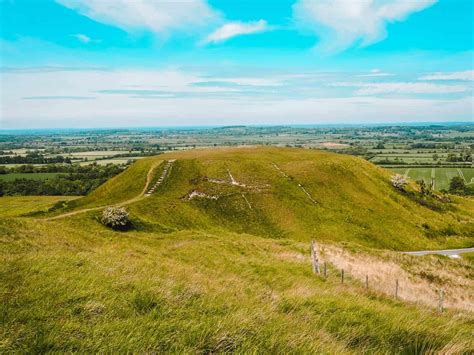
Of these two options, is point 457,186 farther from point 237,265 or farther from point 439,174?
point 237,265

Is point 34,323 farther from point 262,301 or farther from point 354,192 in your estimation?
point 354,192

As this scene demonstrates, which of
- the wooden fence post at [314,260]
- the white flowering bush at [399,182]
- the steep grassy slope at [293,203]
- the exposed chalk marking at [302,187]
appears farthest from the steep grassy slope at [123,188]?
the white flowering bush at [399,182]

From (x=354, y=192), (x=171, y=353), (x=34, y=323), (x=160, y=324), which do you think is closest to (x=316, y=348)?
(x=171, y=353)

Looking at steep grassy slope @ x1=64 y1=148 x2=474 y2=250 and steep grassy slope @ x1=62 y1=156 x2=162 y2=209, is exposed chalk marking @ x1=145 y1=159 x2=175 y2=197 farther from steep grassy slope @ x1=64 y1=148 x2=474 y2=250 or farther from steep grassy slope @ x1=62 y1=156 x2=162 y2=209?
steep grassy slope @ x1=62 y1=156 x2=162 y2=209

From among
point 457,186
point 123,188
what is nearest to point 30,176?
point 123,188

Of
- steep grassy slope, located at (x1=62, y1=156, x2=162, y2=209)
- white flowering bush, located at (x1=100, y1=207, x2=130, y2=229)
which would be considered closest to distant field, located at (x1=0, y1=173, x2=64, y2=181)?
steep grassy slope, located at (x1=62, y1=156, x2=162, y2=209)

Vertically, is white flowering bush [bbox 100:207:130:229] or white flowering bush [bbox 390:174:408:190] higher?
white flowering bush [bbox 100:207:130:229]

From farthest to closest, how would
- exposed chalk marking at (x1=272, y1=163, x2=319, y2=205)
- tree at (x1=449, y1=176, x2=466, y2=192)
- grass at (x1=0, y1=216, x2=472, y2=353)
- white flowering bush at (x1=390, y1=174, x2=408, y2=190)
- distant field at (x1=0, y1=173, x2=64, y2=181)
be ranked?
distant field at (x1=0, y1=173, x2=64, y2=181), tree at (x1=449, y1=176, x2=466, y2=192), white flowering bush at (x1=390, y1=174, x2=408, y2=190), exposed chalk marking at (x1=272, y1=163, x2=319, y2=205), grass at (x1=0, y1=216, x2=472, y2=353)

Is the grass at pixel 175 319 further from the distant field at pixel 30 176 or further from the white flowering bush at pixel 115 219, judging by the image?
the distant field at pixel 30 176
